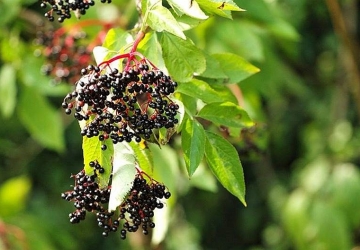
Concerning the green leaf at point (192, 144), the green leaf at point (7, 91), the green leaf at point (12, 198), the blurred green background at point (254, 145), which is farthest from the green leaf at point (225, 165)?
the green leaf at point (12, 198)

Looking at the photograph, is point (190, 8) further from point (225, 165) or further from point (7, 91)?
point (7, 91)

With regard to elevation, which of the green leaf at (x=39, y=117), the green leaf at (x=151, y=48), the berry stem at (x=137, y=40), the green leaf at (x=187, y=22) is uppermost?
the green leaf at (x=187, y=22)

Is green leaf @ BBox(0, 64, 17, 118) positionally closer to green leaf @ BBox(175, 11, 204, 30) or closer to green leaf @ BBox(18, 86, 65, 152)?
green leaf @ BBox(18, 86, 65, 152)

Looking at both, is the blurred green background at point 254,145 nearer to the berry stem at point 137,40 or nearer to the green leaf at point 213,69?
the green leaf at point 213,69

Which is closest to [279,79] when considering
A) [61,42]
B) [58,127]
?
[58,127]

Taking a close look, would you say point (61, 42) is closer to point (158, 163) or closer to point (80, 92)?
point (158, 163)

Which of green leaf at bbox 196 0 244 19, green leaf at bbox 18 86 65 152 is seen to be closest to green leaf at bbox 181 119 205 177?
green leaf at bbox 196 0 244 19
